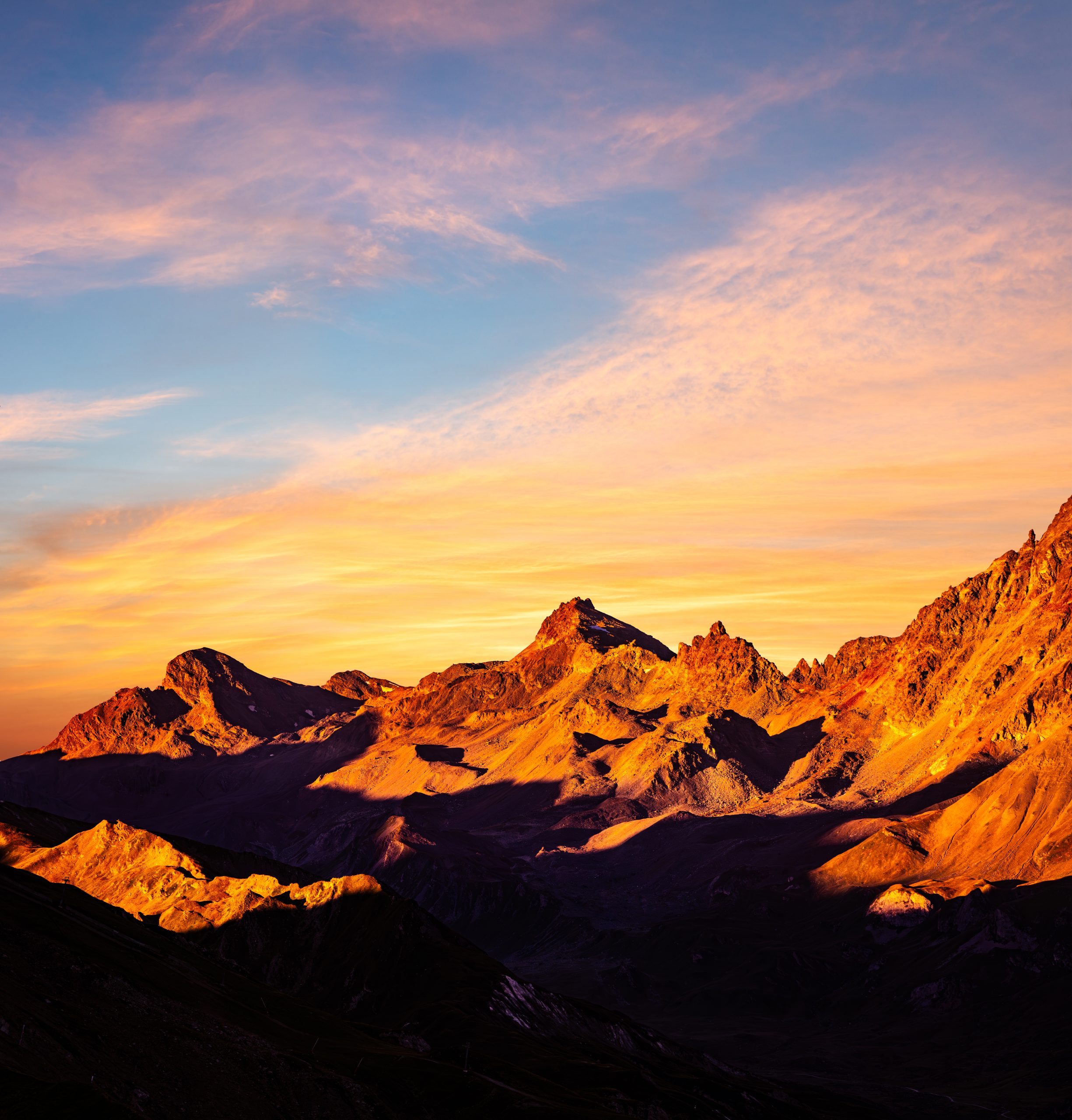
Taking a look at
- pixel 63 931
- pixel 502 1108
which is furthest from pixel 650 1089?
pixel 63 931

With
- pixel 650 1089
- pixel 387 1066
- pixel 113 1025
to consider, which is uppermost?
pixel 113 1025

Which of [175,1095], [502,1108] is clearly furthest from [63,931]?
[502,1108]

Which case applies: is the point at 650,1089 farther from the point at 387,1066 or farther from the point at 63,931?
the point at 63,931

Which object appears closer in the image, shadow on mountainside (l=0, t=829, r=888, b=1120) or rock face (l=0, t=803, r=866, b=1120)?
rock face (l=0, t=803, r=866, b=1120)

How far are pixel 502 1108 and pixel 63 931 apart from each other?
5344cm

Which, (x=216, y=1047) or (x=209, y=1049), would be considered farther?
(x=216, y=1047)

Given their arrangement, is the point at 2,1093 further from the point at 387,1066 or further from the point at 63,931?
the point at 387,1066

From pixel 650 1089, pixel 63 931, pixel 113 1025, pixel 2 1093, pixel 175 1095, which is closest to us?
pixel 2 1093

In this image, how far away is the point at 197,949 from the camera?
190375mm

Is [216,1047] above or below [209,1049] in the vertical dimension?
below

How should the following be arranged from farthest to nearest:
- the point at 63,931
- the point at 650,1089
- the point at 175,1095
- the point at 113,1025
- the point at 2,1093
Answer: the point at 650,1089, the point at 63,931, the point at 113,1025, the point at 175,1095, the point at 2,1093

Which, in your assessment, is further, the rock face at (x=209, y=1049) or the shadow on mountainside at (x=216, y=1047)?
the shadow on mountainside at (x=216, y=1047)

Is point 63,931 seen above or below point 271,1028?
above

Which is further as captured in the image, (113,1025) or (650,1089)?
(650,1089)
